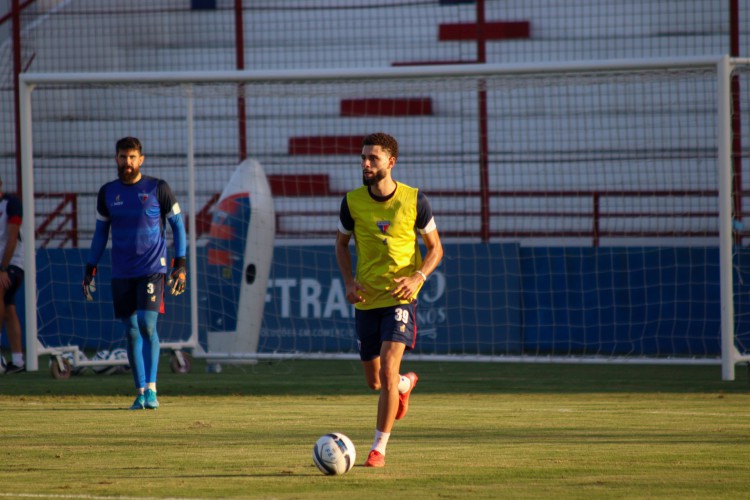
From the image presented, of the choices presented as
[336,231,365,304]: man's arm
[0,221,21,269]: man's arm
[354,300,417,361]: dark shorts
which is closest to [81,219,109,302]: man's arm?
[336,231,365,304]: man's arm

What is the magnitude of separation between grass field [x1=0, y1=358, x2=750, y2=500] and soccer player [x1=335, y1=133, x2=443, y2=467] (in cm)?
65

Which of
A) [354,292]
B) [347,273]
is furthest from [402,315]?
[347,273]

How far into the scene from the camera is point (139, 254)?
371 inches

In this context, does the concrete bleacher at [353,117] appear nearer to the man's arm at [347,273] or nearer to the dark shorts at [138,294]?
the dark shorts at [138,294]

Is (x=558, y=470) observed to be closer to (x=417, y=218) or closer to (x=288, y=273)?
(x=417, y=218)

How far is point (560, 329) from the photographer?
15.0 metres

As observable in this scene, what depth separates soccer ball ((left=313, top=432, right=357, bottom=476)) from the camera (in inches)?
232

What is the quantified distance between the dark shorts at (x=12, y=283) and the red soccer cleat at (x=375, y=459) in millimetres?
7758

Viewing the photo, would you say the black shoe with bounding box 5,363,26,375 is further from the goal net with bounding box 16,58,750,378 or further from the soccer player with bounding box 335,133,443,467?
the soccer player with bounding box 335,133,443,467

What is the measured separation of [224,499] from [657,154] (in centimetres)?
1220

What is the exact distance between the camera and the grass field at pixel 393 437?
5582 mm

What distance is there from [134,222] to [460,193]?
7.39m

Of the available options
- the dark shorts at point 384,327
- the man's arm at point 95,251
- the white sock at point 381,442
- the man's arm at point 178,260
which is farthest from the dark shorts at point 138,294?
the white sock at point 381,442

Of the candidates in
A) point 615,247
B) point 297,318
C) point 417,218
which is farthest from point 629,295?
point 417,218
